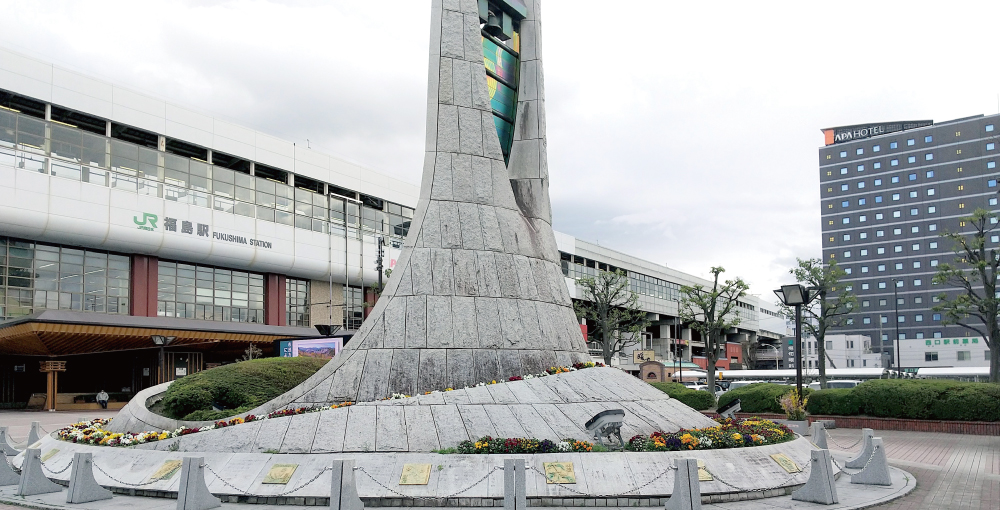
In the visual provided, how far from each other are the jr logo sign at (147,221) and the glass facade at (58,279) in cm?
274

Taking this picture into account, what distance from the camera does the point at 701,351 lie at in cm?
11612

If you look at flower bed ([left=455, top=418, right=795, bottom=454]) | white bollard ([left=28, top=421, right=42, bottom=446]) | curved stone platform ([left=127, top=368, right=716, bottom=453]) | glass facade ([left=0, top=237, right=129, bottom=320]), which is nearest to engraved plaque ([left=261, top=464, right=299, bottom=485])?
curved stone platform ([left=127, top=368, right=716, bottom=453])

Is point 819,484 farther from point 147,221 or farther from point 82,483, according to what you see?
point 147,221

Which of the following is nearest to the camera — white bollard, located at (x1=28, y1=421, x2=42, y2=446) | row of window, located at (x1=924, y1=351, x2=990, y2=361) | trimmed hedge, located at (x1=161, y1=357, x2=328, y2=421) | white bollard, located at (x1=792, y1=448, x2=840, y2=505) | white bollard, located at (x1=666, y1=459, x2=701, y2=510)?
white bollard, located at (x1=666, y1=459, x2=701, y2=510)

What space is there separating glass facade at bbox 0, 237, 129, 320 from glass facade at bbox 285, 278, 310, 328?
12477mm

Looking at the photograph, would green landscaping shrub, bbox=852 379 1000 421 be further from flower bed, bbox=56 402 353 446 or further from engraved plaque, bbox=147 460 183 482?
→ engraved plaque, bbox=147 460 183 482

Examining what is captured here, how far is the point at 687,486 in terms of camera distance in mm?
11586

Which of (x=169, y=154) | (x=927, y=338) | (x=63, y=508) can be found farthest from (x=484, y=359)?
(x=927, y=338)

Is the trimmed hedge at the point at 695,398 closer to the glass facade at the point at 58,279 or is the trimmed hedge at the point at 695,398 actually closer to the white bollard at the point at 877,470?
the white bollard at the point at 877,470

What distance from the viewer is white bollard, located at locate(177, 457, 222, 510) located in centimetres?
1209

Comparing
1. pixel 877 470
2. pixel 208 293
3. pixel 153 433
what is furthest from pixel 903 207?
pixel 153 433

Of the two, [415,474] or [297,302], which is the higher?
[297,302]

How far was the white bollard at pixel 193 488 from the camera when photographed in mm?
12086

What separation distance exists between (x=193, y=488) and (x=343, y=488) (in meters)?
2.56
